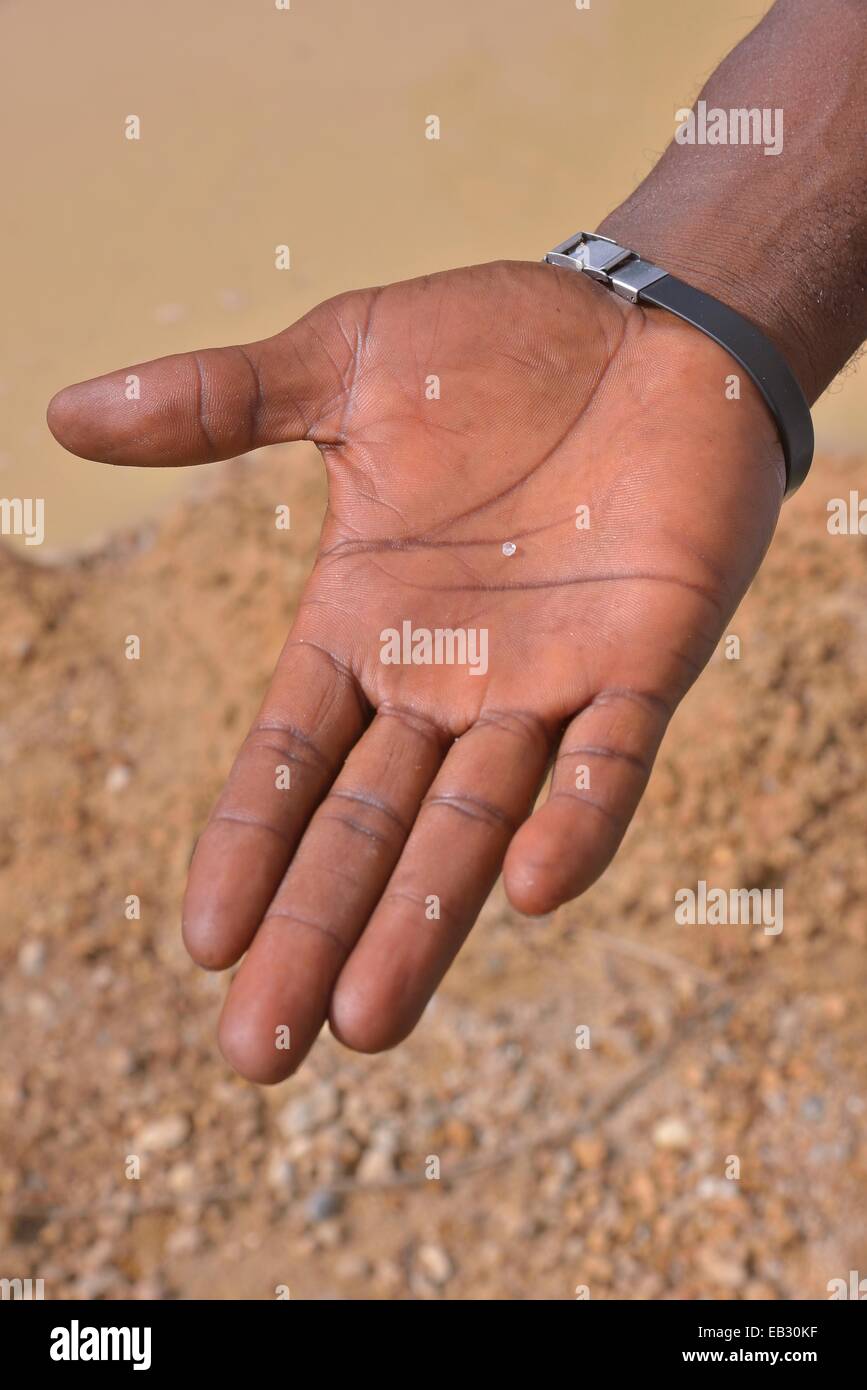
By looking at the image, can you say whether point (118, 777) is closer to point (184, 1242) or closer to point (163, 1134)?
point (163, 1134)

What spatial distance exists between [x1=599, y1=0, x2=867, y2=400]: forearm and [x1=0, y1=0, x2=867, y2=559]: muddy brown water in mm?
1510

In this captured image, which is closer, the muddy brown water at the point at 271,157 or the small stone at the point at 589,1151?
the small stone at the point at 589,1151

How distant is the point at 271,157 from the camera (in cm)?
482

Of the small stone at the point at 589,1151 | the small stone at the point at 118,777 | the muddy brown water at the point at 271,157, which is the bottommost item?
the small stone at the point at 589,1151

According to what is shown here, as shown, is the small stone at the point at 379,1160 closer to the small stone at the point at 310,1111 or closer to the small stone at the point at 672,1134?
the small stone at the point at 310,1111

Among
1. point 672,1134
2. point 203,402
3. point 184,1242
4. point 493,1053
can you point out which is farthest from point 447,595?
point 184,1242

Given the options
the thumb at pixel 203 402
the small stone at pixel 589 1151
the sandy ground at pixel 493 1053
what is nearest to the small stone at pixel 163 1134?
the sandy ground at pixel 493 1053

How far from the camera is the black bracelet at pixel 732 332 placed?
222 cm

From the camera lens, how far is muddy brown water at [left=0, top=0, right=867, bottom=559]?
171 inches

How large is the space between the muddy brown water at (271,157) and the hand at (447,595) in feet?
6.18

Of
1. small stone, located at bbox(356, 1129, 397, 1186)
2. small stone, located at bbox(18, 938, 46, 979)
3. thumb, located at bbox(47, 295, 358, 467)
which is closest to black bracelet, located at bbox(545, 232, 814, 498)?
thumb, located at bbox(47, 295, 358, 467)

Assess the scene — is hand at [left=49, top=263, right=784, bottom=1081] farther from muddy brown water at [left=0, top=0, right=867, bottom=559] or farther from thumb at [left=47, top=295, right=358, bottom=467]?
muddy brown water at [left=0, top=0, right=867, bottom=559]

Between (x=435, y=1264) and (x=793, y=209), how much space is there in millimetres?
2046

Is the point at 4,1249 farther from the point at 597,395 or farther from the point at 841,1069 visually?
the point at 597,395
